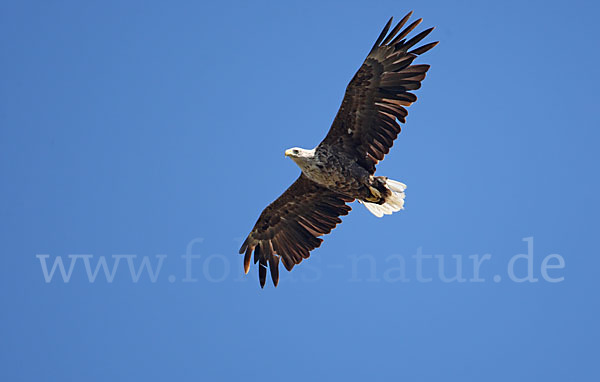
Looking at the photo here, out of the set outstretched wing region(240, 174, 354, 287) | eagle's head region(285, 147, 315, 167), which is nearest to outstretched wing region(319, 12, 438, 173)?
eagle's head region(285, 147, 315, 167)

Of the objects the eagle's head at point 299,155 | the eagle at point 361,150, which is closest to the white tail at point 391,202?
the eagle at point 361,150

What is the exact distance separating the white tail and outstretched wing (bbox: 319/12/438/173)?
63 centimetres

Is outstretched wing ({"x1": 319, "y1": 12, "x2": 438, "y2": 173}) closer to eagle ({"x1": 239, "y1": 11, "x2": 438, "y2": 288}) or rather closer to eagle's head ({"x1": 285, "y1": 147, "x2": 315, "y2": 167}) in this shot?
eagle ({"x1": 239, "y1": 11, "x2": 438, "y2": 288})

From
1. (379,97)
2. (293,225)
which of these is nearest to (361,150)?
(379,97)

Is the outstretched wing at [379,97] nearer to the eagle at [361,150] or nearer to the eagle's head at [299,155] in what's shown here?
the eagle at [361,150]

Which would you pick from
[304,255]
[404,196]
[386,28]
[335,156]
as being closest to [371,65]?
[386,28]

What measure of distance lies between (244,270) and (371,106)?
12.1ft

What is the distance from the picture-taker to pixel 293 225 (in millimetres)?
12836

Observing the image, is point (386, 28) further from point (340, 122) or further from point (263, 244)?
point (263, 244)

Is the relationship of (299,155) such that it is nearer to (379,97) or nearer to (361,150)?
(361,150)

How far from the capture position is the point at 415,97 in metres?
11.1

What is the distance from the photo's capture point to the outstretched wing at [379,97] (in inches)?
438

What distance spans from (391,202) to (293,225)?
5.67 feet

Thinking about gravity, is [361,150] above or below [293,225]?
above
